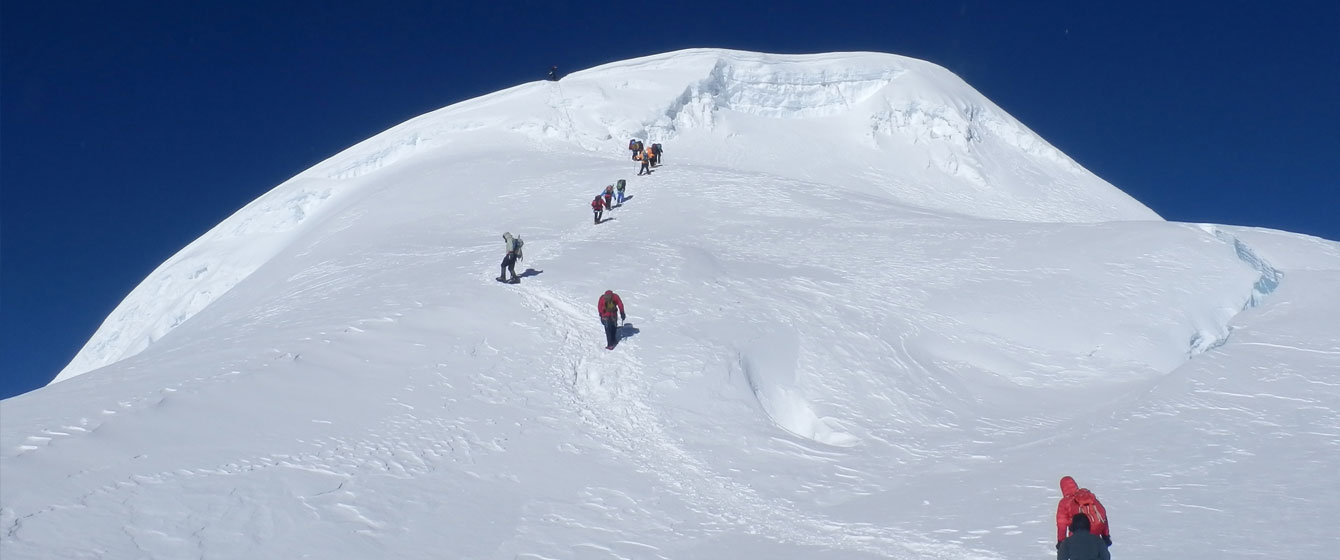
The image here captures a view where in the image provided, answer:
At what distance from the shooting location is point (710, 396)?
12508mm

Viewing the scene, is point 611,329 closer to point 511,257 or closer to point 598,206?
point 511,257

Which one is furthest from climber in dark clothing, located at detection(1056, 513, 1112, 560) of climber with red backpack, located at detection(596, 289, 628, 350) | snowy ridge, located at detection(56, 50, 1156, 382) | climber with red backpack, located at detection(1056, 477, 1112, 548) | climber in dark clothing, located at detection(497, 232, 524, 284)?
snowy ridge, located at detection(56, 50, 1156, 382)

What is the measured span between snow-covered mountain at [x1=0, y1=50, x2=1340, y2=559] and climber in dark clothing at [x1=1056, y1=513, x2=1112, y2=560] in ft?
6.42

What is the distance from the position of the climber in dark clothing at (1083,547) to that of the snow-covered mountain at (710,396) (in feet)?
6.42

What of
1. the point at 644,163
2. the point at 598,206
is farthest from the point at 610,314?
the point at 644,163

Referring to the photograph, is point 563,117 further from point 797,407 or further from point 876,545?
point 876,545

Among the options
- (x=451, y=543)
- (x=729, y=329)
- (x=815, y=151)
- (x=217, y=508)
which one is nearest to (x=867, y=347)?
(x=729, y=329)

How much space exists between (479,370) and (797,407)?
5.13m

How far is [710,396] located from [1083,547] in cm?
715

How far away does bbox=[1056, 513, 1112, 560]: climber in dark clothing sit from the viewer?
5.71m

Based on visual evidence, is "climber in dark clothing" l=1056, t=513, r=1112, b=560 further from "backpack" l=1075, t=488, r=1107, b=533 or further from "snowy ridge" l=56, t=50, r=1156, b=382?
"snowy ridge" l=56, t=50, r=1156, b=382

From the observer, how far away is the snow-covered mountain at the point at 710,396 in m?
7.75

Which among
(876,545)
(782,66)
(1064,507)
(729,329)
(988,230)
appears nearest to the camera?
(1064,507)

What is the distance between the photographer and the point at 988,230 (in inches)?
894
